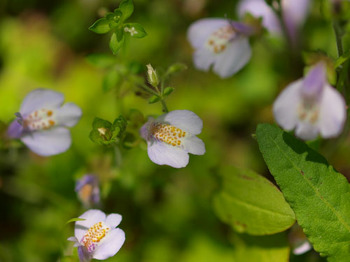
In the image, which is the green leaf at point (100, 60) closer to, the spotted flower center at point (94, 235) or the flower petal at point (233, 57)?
the flower petal at point (233, 57)

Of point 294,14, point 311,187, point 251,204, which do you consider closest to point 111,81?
point 251,204

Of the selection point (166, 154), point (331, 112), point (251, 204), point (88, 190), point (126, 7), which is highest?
point (126, 7)

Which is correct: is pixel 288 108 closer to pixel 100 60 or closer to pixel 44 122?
pixel 100 60

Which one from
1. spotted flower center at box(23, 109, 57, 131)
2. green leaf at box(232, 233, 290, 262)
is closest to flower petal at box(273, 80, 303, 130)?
green leaf at box(232, 233, 290, 262)

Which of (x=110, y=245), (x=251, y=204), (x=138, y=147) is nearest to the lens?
(x=110, y=245)

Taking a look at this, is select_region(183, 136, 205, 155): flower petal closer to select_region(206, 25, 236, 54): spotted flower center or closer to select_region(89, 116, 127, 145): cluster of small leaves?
select_region(89, 116, 127, 145): cluster of small leaves

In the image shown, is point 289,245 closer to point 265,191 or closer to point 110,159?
point 265,191

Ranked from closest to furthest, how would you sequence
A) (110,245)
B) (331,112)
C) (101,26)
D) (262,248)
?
1. (331,112)
2. (110,245)
3. (101,26)
4. (262,248)
